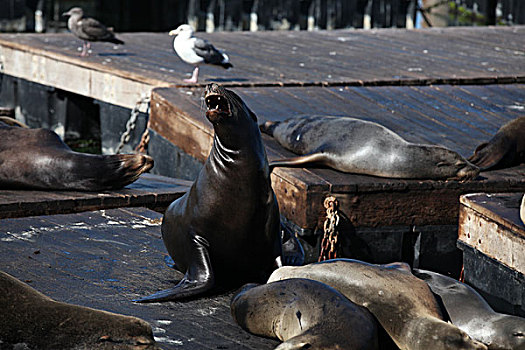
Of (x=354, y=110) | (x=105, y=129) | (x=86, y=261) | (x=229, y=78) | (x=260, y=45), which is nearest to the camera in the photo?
(x=86, y=261)

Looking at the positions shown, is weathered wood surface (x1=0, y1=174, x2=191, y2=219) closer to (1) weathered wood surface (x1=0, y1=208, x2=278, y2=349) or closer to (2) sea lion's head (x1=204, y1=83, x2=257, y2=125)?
(1) weathered wood surface (x1=0, y1=208, x2=278, y2=349)

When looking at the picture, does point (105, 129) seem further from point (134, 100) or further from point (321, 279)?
point (321, 279)

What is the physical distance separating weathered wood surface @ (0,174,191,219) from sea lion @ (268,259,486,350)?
7.33 feet

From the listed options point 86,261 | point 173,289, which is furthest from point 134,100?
point 173,289

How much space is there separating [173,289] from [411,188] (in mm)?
2372

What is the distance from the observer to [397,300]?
332 cm

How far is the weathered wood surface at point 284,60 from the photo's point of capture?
30.4ft

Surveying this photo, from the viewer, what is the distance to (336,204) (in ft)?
18.6

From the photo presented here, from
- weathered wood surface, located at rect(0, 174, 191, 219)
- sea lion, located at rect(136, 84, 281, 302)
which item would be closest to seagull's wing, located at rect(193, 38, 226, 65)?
weathered wood surface, located at rect(0, 174, 191, 219)

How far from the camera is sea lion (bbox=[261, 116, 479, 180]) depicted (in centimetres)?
588

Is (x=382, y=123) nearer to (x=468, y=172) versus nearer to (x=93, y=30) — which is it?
(x=468, y=172)

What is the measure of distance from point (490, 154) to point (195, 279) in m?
3.01

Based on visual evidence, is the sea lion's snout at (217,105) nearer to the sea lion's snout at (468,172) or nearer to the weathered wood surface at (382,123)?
the weathered wood surface at (382,123)

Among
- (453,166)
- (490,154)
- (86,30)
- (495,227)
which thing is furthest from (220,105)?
(86,30)
